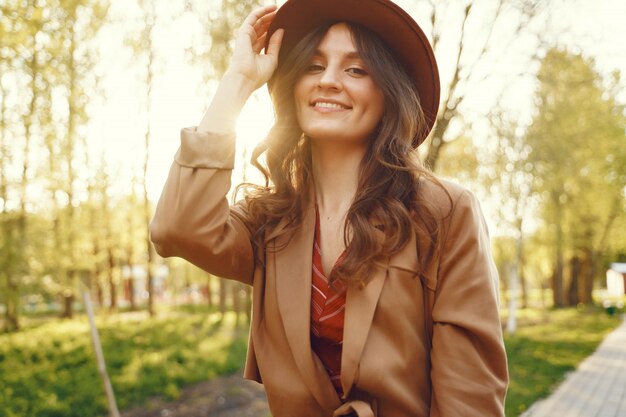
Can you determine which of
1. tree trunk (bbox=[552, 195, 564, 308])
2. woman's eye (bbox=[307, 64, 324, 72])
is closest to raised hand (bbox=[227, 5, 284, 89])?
woman's eye (bbox=[307, 64, 324, 72])

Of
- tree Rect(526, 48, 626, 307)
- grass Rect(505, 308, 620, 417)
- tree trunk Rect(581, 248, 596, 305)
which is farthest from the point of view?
tree trunk Rect(581, 248, 596, 305)

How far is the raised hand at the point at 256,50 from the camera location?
1.80 metres

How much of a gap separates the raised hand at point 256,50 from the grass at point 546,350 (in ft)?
22.1

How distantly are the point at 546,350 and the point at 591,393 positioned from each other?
524 centimetres

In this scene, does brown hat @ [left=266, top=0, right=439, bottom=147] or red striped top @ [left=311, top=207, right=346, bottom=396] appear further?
brown hat @ [left=266, top=0, right=439, bottom=147]

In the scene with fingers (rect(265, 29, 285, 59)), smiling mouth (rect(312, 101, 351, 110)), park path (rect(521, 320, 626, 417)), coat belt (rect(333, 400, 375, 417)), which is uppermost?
fingers (rect(265, 29, 285, 59))

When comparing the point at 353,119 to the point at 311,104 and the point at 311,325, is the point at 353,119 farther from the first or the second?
the point at 311,325

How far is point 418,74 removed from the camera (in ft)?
6.20

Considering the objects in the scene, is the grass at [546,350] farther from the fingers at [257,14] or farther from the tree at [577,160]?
the fingers at [257,14]

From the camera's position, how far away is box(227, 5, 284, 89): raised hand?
1.80m

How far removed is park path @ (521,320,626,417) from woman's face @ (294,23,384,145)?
19.5 feet

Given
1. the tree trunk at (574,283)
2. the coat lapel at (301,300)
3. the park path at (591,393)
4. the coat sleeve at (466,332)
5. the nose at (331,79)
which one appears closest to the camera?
the coat sleeve at (466,332)

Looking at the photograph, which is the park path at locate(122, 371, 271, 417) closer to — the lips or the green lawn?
the green lawn

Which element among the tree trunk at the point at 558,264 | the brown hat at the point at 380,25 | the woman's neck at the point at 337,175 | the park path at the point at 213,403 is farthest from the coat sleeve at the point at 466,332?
the tree trunk at the point at 558,264
